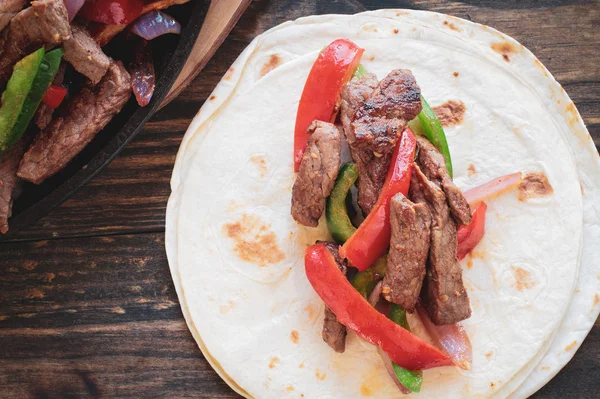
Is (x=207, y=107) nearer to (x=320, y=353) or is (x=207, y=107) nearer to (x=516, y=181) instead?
(x=320, y=353)

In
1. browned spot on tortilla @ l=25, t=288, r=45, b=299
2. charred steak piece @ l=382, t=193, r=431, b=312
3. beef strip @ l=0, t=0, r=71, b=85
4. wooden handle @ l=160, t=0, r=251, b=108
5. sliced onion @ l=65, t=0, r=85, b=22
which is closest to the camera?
beef strip @ l=0, t=0, r=71, b=85

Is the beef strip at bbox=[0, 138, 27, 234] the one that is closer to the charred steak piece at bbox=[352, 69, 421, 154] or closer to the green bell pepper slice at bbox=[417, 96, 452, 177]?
the charred steak piece at bbox=[352, 69, 421, 154]

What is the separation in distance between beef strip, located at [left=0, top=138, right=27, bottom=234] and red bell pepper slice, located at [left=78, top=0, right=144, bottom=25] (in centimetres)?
71

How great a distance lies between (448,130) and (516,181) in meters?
0.46

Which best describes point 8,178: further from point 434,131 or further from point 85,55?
point 434,131

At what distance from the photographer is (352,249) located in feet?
9.82

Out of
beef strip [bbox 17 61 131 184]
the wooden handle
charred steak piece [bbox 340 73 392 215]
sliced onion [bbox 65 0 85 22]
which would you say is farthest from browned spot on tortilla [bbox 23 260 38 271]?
charred steak piece [bbox 340 73 392 215]

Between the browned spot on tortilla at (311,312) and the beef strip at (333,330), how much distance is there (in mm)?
120

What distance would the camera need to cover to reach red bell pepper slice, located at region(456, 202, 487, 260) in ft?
10.5

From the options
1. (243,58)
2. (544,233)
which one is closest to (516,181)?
(544,233)

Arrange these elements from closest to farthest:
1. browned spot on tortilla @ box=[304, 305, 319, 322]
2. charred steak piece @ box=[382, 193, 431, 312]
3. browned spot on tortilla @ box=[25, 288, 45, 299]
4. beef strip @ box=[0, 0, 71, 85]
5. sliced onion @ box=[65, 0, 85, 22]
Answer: beef strip @ box=[0, 0, 71, 85]
sliced onion @ box=[65, 0, 85, 22]
charred steak piece @ box=[382, 193, 431, 312]
browned spot on tortilla @ box=[304, 305, 319, 322]
browned spot on tortilla @ box=[25, 288, 45, 299]

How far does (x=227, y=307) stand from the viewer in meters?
3.33

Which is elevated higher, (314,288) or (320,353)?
(314,288)

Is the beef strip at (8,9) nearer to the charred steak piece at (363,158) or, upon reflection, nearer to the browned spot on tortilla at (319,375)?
the charred steak piece at (363,158)
